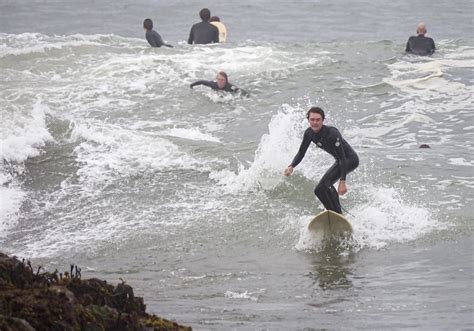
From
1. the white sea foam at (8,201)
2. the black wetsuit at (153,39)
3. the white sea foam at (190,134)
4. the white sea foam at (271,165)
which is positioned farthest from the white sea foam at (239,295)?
the black wetsuit at (153,39)

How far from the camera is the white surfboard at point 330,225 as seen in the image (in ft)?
37.1

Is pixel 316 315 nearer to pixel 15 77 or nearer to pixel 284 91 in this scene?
pixel 284 91

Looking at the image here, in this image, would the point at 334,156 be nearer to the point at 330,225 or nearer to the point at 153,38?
the point at 330,225

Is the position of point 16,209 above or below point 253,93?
below

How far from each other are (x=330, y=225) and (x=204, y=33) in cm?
1423

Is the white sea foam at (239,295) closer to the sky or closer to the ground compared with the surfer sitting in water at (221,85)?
closer to the ground

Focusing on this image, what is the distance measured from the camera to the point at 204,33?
80.9 feet

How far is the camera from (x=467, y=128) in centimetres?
1775

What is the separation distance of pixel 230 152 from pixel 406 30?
1544cm

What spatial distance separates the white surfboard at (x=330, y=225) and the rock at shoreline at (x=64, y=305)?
541 cm

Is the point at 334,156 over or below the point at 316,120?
below

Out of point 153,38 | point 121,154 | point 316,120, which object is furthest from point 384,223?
point 153,38

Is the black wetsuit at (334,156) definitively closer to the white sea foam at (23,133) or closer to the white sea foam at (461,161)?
the white sea foam at (461,161)

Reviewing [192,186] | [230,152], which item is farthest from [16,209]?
[230,152]
